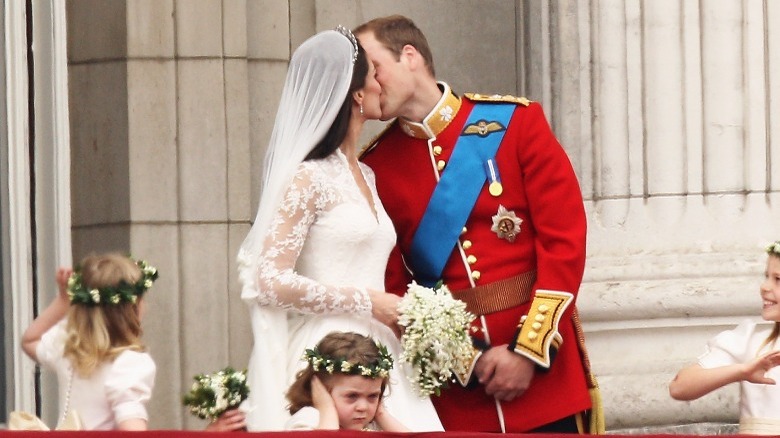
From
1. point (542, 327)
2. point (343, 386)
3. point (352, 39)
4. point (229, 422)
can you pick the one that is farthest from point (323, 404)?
point (352, 39)

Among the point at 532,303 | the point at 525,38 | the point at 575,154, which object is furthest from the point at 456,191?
the point at 525,38

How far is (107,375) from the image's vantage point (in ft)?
20.7

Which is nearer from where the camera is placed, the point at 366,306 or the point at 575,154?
the point at 366,306

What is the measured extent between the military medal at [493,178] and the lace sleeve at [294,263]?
538 mm

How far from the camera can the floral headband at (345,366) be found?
20.6 feet

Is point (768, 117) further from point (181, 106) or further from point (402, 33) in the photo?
point (181, 106)

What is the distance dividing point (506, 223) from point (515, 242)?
0.06 meters

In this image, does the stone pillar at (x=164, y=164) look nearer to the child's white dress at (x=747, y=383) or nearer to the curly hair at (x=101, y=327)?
the curly hair at (x=101, y=327)

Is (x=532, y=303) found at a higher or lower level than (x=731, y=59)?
lower

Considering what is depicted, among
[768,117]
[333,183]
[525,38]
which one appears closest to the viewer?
[333,183]

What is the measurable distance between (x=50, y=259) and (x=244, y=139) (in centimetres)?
88

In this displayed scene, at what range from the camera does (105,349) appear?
20.7 feet

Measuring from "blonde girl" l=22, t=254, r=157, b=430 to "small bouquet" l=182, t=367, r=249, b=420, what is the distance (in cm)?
17

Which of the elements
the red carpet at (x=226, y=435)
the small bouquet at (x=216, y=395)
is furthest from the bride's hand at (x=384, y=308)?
the red carpet at (x=226, y=435)
